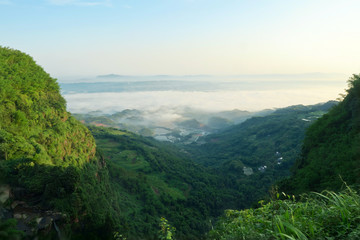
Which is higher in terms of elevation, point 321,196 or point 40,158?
point 321,196

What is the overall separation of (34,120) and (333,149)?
36.0 m

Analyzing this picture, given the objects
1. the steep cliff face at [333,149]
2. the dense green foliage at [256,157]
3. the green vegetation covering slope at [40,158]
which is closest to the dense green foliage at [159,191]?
the dense green foliage at [256,157]

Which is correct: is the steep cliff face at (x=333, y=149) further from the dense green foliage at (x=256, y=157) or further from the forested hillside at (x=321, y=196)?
the dense green foliage at (x=256, y=157)

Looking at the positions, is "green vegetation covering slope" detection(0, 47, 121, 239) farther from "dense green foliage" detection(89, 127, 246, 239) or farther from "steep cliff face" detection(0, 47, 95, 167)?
"dense green foliage" detection(89, 127, 246, 239)

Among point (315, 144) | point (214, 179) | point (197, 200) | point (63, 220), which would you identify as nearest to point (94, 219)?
point (63, 220)

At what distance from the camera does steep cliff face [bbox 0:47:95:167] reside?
72.0ft

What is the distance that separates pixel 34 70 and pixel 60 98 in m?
5.94

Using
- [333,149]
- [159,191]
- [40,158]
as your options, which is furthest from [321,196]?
[159,191]

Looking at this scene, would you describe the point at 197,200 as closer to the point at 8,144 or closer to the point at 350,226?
the point at 8,144

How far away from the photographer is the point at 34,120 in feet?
92.7

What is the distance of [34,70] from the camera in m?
38.1

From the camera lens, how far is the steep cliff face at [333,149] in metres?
20.5

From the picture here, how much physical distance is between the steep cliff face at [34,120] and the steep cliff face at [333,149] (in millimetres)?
26851

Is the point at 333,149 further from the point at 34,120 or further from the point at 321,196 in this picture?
the point at 34,120
